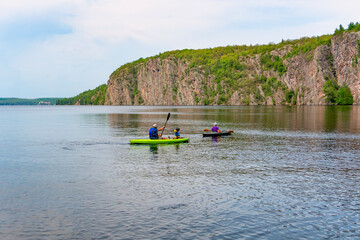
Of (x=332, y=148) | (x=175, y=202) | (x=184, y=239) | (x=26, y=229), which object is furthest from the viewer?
(x=332, y=148)

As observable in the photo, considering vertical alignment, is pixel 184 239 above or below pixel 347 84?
below

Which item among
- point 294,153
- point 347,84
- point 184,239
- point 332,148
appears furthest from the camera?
point 347,84

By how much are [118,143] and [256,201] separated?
23.8 m

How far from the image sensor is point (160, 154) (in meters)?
30.5

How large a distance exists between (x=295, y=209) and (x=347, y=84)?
191 metres

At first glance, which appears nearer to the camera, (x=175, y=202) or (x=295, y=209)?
(x=295, y=209)

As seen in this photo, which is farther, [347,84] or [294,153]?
[347,84]

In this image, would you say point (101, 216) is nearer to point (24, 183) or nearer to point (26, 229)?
point (26, 229)

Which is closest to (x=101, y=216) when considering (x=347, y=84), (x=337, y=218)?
(x=337, y=218)

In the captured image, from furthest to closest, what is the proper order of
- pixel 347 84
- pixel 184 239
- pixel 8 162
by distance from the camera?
pixel 347 84, pixel 8 162, pixel 184 239

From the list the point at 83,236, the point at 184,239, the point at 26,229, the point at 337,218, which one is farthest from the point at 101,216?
the point at 337,218

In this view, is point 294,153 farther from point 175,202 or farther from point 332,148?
point 175,202

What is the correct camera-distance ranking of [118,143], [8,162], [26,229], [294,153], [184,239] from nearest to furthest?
[184,239], [26,229], [8,162], [294,153], [118,143]

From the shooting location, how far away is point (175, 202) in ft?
53.7
